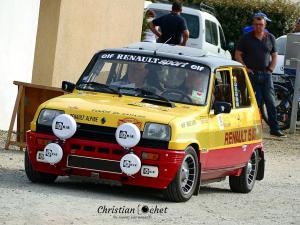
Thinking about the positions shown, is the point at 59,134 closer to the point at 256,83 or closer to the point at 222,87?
the point at 222,87

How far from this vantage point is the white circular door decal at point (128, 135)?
34.2 ft

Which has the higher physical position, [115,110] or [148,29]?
[148,29]

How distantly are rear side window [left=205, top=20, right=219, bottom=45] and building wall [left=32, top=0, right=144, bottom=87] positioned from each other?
8.78 m

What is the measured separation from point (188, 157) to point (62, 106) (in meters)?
1.33

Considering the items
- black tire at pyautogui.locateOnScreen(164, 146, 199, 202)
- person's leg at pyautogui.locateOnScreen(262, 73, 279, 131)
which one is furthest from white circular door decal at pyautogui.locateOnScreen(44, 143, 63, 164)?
person's leg at pyautogui.locateOnScreen(262, 73, 279, 131)

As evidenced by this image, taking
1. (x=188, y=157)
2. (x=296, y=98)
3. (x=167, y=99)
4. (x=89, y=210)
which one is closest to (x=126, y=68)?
(x=167, y=99)

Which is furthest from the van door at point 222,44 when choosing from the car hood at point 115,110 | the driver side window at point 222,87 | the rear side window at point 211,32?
Result: the car hood at point 115,110

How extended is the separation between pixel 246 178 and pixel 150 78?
178cm

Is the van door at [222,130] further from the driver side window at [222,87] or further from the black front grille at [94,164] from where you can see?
the black front grille at [94,164]

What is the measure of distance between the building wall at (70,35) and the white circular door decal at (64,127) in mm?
7218

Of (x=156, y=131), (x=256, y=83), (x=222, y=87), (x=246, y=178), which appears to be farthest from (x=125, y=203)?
(x=256, y=83)

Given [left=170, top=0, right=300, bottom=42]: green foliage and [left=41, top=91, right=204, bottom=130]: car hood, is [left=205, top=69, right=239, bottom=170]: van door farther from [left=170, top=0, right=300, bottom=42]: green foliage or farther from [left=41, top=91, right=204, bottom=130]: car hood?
[left=170, top=0, right=300, bottom=42]: green foliage

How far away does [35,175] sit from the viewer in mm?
11234

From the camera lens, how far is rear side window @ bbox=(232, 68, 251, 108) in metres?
12.6
